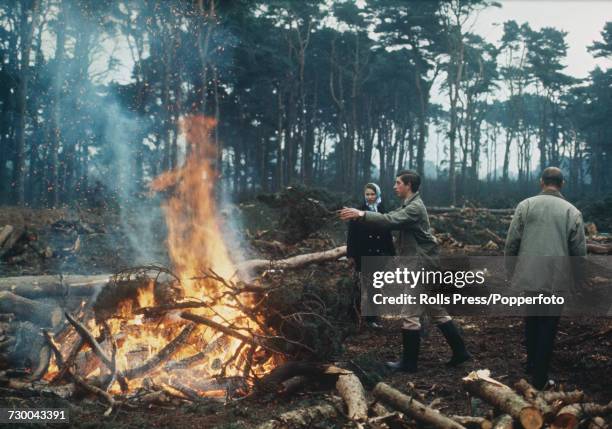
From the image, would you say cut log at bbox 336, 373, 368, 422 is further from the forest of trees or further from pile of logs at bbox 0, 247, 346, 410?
the forest of trees

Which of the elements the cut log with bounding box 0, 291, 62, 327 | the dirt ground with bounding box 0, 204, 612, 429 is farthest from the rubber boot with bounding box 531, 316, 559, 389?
the cut log with bounding box 0, 291, 62, 327

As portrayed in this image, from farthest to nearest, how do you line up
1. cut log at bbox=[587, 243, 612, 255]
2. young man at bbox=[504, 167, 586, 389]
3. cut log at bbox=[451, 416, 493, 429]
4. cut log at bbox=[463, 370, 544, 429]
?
cut log at bbox=[587, 243, 612, 255]
young man at bbox=[504, 167, 586, 389]
cut log at bbox=[451, 416, 493, 429]
cut log at bbox=[463, 370, 544, 429]

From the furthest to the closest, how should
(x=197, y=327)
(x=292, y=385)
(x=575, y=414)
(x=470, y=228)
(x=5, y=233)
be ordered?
(x=470, y=228) → (x=5, y=233) → (x=197, y=327) → (x=292, y=385) → (x=575, y=414)

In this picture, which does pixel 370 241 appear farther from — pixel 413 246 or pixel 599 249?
pixel 599 249

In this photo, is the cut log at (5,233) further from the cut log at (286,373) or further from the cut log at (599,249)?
the cut log at (599,249)

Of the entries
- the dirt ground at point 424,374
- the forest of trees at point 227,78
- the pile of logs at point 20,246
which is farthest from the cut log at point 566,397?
the forest of trees at point 227,78

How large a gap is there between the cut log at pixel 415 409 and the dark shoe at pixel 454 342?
6.38ft

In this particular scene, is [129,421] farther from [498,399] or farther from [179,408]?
[498,399]

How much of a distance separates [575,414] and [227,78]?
30.4m

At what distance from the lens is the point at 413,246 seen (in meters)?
5.66

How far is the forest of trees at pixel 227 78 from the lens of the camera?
25766mm

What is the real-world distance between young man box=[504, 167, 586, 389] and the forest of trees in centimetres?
1934

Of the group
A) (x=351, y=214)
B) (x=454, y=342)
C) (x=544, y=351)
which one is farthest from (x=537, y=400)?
(x=351, y=214)

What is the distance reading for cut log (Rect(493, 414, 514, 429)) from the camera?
134 inches
